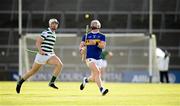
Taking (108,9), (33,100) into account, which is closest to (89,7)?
(108,9)

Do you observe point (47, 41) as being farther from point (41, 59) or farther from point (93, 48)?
point (93, 48)

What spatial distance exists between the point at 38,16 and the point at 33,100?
89.4ft

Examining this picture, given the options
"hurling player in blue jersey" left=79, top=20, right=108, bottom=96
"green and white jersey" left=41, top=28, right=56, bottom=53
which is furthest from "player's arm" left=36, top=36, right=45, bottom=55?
"hurling player in blue jersey" left=79, top=20, right=108, bottom=96

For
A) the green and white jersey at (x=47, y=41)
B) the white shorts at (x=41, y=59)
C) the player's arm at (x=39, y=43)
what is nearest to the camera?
the player's arm at (x=39, y=43)

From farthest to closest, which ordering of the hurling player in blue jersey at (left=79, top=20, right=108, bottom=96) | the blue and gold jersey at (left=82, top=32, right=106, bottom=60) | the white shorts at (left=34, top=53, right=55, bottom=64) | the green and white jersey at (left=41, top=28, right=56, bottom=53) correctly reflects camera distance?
the green and white jersey at (left=41, top=28, right=56, bottom=53)
the white shorts at (left=34, top=53, right=55, bottom=64)
the blue and gold jersey at (left=82, top=32, right=106, bottom=60)
the hurling player in blue jersey at (left=79, top=20, right=108, bottom=96)

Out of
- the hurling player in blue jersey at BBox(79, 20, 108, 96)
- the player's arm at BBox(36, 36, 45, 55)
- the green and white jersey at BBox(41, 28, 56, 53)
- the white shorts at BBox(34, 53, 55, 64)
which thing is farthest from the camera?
the green and white jersey at BBox(41, 28, 56, 53)

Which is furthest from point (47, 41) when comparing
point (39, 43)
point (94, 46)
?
point (94, 46)

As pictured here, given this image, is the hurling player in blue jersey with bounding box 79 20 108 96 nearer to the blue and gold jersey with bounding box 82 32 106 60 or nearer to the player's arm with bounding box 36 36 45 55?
the blue and gold jersey with bounding box 82 32 106 60

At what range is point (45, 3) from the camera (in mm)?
44438

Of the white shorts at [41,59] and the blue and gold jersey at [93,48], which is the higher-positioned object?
the blue and gold jersey at [93,48]

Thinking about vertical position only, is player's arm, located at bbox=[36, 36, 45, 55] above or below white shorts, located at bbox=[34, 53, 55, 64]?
above

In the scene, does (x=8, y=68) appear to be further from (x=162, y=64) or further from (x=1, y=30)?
(x=162, y=64)

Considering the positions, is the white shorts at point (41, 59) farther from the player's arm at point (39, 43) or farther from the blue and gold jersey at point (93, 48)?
the blue and gold jersey at point (93, 48)

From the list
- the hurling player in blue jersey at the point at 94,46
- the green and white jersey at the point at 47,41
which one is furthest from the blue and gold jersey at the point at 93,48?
the green and white jersey at the point at 47,41
